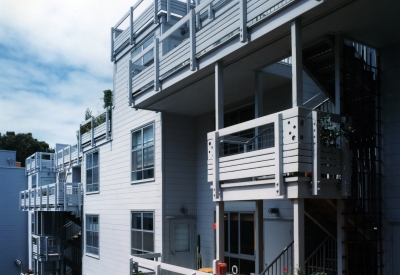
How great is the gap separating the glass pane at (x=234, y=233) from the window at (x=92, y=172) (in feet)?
25.1

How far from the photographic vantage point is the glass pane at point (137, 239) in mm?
13438

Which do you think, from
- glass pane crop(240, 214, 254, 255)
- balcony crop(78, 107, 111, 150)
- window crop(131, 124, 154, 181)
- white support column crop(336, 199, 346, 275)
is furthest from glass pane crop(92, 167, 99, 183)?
white support column crop(336, 199, 346, 275)

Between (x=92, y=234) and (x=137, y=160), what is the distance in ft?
18.0

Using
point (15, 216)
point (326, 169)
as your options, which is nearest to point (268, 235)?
point (326, 169)

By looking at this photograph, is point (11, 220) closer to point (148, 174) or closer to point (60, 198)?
point (60, 198)

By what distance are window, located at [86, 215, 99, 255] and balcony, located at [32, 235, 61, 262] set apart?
20.4 ft

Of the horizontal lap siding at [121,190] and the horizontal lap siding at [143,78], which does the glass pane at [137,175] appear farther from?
the horizontal lap siding at [143,78]

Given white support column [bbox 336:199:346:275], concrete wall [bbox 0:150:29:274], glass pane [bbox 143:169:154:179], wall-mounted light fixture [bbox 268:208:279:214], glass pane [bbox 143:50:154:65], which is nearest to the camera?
white support column [bbox 336:199:346:275]

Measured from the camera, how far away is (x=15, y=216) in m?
31.8

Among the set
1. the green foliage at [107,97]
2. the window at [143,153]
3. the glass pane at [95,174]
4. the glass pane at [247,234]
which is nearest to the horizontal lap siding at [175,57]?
the window at [143,153]

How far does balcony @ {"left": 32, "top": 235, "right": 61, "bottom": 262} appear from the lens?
23.2 m

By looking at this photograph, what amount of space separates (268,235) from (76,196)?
11988 millimetres

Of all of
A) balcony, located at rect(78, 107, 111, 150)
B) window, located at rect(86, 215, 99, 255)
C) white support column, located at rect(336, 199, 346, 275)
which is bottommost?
window, located at rect(86, 215, 99, 255)

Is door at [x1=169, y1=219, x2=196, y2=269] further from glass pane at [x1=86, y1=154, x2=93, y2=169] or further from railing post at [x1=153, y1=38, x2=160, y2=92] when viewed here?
glass pane at [x1=86, y1=154, x2=93, y2=169]
